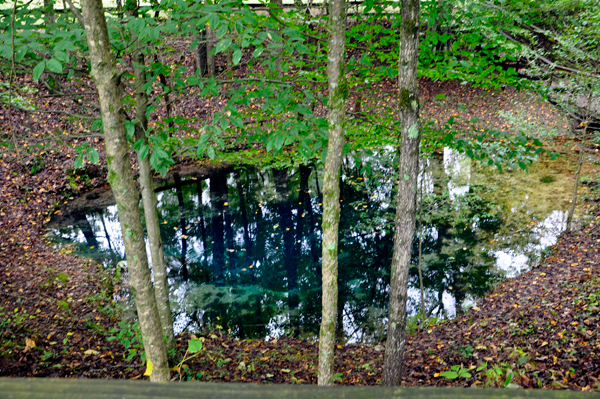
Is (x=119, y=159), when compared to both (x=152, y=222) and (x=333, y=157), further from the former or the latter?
(x=152, y=222)

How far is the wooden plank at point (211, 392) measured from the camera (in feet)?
2.42

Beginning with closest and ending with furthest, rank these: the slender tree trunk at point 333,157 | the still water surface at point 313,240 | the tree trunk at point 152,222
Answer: the slender tree trunk at point 333,157 < the tree trunk at point 152,222 < the still water surface at point 313,240

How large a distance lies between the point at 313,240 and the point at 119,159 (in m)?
8.24

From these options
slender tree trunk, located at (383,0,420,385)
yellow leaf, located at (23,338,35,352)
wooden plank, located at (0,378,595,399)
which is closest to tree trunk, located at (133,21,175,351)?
yellow leaf, located at (23,338,35,352)

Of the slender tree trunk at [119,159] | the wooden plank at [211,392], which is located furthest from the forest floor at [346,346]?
Answer: the wooden plank at [211,392]

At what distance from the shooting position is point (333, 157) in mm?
3383

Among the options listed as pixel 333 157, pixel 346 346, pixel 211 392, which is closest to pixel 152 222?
pixel 333 157

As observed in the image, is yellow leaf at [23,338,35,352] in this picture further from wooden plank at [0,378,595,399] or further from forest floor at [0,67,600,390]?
wooden plank at [0,378,595,399]

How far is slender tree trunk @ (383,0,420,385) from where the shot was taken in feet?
11.4

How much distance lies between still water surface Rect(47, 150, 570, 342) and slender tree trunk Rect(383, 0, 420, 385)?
8.00 feet

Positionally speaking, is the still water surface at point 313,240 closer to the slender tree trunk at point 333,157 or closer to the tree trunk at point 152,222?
the tree trunk at point 152,222

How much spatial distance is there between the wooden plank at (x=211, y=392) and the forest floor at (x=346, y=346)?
11.4 feet

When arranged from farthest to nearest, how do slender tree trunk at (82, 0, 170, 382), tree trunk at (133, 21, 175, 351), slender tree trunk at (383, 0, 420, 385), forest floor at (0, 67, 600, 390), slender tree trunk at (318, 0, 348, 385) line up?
1. tree trunk at (133, 21, 175, 351)
2. forest floor at (0, 67, 600, 390)
3. slender tree trunk at (383, 0, 420, 385)
4. slender tree trunk at (318, 0, 348, 385)
5. slender tree trunk at (82, 0, 170, 382)

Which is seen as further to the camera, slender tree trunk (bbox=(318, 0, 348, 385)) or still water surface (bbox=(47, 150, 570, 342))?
still water surface (bbox=(47, 150, 570, 342))
